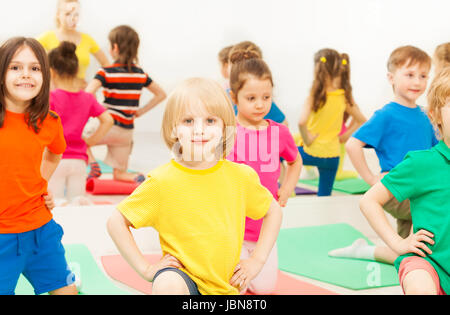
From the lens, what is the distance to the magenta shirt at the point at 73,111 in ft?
11.0

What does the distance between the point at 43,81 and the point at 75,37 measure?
100 inches

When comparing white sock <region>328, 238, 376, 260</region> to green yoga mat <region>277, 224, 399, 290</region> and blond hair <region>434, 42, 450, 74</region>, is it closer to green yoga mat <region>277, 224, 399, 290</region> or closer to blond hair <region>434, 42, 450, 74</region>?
green yoga mat <region>277, 224, 399, 290</region>

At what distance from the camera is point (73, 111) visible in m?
3.38

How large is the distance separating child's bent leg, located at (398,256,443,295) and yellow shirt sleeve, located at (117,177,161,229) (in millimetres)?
731

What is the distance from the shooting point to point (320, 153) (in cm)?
398

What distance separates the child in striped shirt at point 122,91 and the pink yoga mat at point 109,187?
11cm

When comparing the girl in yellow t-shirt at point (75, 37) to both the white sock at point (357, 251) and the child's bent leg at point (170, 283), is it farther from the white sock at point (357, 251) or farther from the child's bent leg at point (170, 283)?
the child's bent leg at point (170, 283)

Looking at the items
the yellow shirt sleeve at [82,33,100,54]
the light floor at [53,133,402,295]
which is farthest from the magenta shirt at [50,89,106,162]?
the yellow shirt sleeve at [82,33,100,54]

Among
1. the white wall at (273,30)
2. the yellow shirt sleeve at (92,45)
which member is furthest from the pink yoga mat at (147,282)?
the yellow shirt sleeve at (92,45)

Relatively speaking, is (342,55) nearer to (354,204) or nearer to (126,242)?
(354,204)

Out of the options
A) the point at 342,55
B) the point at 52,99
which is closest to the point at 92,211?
the point at 52,99

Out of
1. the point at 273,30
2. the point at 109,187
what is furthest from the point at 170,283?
the point at 273,30

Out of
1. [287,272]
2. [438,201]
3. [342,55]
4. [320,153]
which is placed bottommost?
[287,272]
